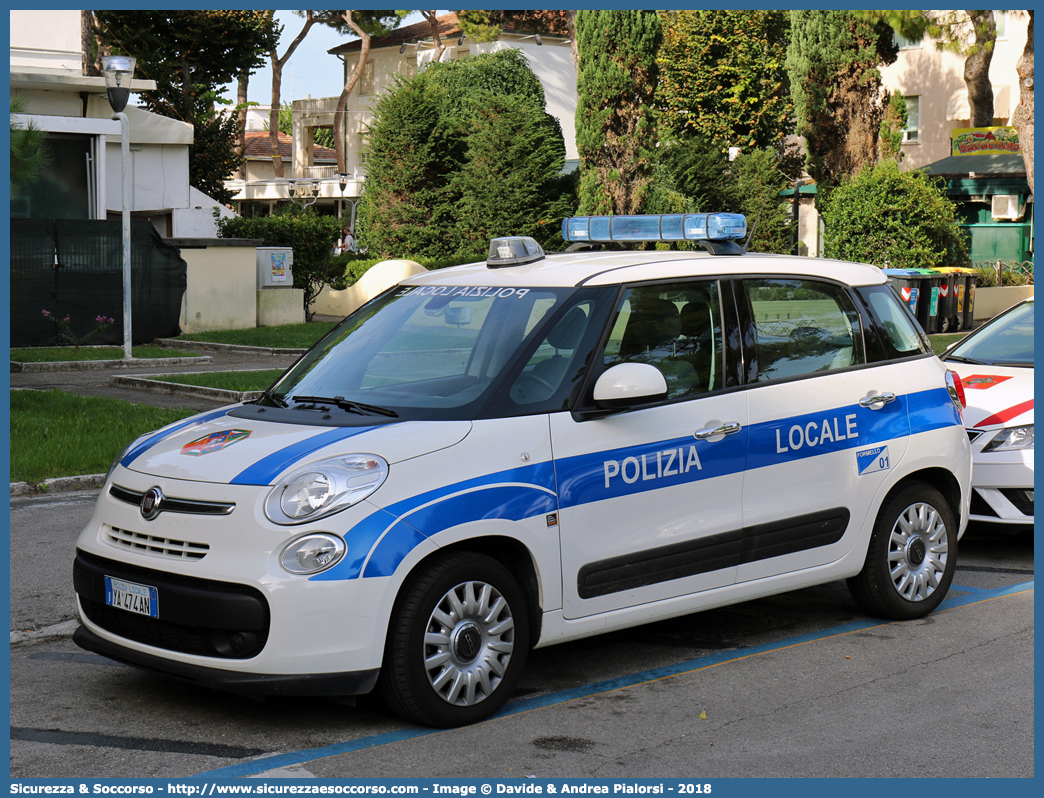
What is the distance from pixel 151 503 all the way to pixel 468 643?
4.31ft

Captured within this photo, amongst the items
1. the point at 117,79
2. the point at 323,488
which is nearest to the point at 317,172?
the point at 117,79

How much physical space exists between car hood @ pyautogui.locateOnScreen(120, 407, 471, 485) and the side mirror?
0.58 meters

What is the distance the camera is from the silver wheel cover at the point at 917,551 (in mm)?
6152

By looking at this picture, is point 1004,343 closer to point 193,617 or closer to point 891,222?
point 193,617

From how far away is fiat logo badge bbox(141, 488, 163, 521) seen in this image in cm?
461

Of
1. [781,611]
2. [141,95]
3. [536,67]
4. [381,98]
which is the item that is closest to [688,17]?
[536,67]

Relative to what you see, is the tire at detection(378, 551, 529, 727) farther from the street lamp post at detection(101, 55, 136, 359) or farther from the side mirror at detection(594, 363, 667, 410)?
the street lamp post at detection(101, 55, 136, 359)

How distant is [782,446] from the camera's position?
5.60 m

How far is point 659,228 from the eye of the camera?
20.8 ft

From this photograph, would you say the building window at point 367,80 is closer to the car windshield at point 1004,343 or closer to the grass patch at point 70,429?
the grass patch at point 70,429

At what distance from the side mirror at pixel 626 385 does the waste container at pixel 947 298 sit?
70.6ft

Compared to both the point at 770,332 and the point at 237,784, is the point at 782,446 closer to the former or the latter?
the point at 770,332

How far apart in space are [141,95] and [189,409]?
27.9m

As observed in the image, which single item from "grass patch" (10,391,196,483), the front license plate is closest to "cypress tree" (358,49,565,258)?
"grass patch" (10,391,196,483)
